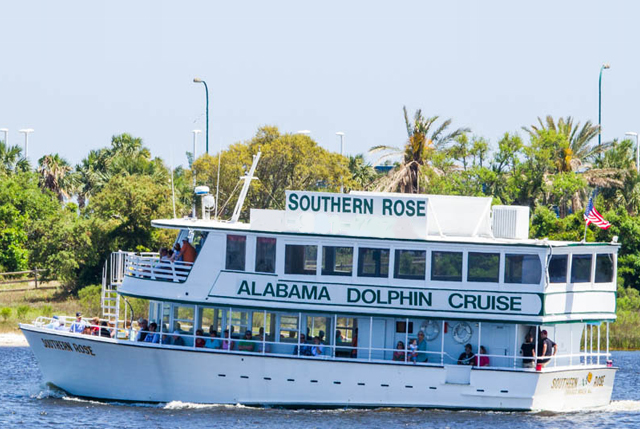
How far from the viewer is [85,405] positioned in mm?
32531

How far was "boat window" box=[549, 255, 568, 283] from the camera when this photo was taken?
3139 centimetres

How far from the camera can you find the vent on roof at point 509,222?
105 feet

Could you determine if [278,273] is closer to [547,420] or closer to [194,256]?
[194,256]

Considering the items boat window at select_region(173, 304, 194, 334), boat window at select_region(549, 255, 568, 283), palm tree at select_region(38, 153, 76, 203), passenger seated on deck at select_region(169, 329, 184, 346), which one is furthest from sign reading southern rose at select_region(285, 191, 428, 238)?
palm tree at select_region(38, 153, 76, 203)

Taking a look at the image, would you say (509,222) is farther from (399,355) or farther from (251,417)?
(251,417)

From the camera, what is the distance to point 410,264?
31500 millimetres

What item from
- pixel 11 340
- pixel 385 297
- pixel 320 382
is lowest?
pixel 11 340

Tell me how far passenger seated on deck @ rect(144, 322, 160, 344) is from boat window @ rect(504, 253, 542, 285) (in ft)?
30.8

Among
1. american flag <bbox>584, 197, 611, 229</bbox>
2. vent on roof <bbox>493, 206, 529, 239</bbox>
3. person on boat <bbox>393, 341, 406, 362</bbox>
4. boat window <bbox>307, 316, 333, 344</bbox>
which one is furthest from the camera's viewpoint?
american flag <bbox>584, 197, 611, 229</bbox>

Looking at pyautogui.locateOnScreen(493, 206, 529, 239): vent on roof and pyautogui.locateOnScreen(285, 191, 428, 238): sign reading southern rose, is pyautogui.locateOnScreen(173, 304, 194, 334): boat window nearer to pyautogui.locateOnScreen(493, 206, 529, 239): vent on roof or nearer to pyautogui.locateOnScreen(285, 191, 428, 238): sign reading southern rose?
pyautogui.locateOnScreen(285, 191, 428, 238): sign reading southern rose

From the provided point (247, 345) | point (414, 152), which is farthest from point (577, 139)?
point (247, 345)

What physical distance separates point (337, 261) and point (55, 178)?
4648 centimetres

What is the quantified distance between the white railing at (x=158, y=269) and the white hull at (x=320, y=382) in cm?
188

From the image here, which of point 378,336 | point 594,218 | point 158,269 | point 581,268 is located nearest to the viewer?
point 581,268
